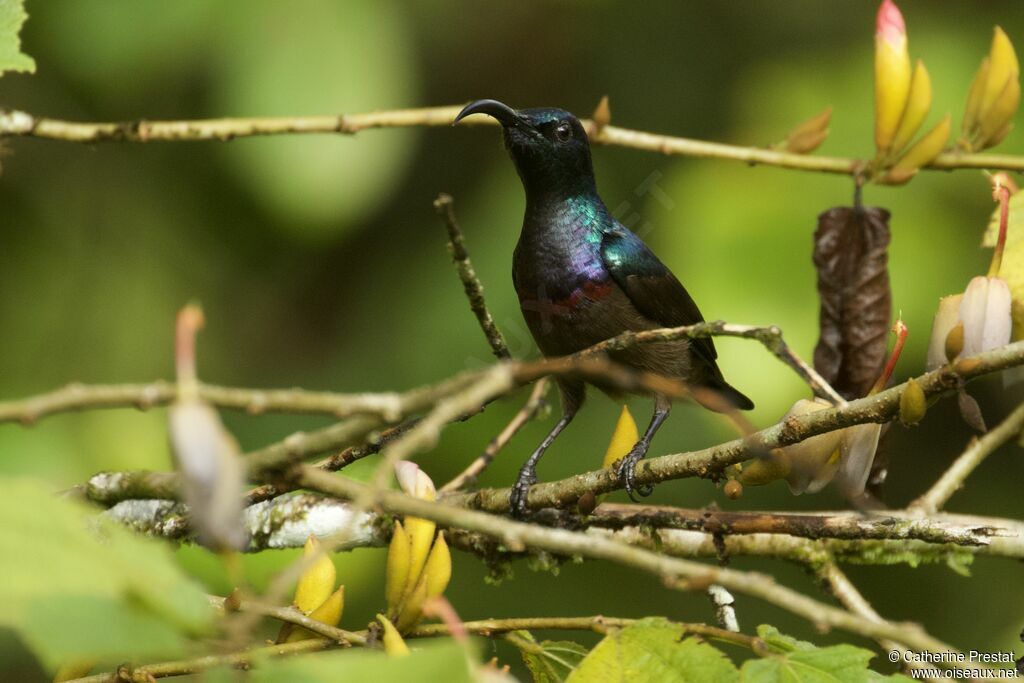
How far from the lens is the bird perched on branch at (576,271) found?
315 cm

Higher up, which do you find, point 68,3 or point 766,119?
point 68,3

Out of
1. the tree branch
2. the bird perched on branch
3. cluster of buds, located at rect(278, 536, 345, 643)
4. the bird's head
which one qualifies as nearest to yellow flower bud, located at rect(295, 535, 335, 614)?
cluster of buds, located at rect(278, 536, 345, 643)

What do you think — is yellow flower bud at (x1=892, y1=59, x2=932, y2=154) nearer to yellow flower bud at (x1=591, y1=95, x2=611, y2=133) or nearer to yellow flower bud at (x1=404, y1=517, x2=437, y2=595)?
yellow flower bud at (x1=591, y1=95, x2=611, y2=133)

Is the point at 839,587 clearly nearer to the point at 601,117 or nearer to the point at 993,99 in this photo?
the point at 993,99

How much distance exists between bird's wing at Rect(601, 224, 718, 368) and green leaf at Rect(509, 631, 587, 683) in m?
1.54

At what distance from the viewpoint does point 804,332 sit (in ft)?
13.0

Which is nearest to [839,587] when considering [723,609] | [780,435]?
[723,609]

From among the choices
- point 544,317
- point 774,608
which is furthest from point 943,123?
point 774,608

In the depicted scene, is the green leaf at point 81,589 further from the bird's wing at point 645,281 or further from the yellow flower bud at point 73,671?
A: the bird's wing at point 645,281

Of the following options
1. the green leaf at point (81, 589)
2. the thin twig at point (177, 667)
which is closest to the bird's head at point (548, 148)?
the thin twig at point (177, 667)

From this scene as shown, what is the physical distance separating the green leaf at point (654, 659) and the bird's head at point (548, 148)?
76.1 inches

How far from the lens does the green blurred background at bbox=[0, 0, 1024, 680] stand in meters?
4.03

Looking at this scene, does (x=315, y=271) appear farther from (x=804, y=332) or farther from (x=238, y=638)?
(x=238, y=638)

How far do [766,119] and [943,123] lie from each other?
2.52 meters
